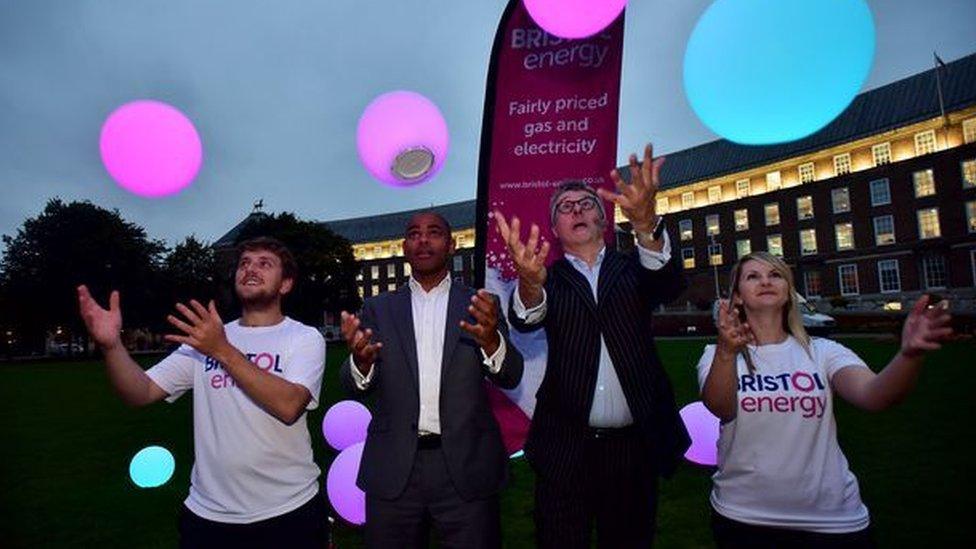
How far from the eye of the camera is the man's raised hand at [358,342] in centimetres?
285

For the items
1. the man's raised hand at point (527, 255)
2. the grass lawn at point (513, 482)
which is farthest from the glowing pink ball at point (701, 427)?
the man's raised hand at point (527, 255)

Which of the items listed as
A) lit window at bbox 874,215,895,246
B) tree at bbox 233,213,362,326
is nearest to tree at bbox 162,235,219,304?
tree at bbox 233,213,362,326

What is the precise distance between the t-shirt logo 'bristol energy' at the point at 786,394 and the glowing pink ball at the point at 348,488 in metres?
3.33

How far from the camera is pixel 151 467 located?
271 inches

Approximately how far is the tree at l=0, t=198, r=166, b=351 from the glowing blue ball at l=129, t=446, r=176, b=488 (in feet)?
152

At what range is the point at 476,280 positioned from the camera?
220 inches

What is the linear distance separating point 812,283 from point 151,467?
192 feet

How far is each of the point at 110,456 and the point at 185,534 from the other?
8.00 meters

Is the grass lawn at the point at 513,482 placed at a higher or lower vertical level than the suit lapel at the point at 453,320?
lower

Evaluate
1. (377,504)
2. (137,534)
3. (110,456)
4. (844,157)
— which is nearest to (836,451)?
(377,504)

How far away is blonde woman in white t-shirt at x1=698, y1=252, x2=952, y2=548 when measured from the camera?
2547mm

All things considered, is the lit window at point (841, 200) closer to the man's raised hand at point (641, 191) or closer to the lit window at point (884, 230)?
the lit window at point (884, 230)

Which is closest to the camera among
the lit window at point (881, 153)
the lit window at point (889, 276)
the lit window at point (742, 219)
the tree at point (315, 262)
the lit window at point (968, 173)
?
the lit window at point (968, 173)

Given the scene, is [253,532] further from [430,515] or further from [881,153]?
[881,153]
